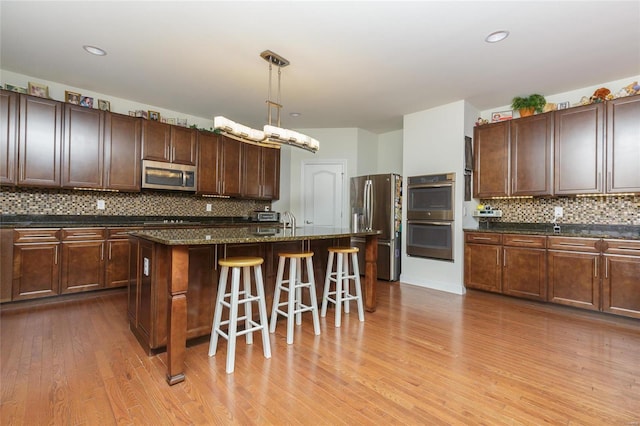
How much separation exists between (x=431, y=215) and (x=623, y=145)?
2.16 m

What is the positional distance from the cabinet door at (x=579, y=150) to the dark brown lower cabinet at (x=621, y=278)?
73cm

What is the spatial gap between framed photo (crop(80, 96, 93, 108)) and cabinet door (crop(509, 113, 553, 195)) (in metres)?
5.53

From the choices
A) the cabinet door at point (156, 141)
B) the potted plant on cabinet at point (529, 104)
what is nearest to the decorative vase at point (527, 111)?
the potted plant on cabinet at point (529, 104)

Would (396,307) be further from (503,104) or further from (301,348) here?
(503,104)

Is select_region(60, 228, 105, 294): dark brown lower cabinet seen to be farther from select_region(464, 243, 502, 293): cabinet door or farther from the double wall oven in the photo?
select_region(464, 243, 502, 293): cabinet door

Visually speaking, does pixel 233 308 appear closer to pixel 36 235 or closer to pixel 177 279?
pixel 177 279

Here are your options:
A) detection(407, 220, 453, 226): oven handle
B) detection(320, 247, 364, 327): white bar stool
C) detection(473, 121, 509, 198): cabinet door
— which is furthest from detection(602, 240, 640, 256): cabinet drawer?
detection(320, 247, 364, 327): white bar stool

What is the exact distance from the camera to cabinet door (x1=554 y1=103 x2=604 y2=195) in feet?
11.4

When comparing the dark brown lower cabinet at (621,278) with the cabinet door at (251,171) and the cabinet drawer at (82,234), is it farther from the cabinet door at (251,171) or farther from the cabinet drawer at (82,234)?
the cabinet drawer at (82,234)

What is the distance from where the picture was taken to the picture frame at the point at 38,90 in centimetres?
355

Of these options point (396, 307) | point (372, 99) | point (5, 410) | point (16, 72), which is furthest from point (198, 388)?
point (16, 72)

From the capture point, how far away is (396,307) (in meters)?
3.53

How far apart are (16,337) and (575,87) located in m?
6.30

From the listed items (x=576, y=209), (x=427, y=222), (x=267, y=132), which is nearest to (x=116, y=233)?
(x=267, y=132)
